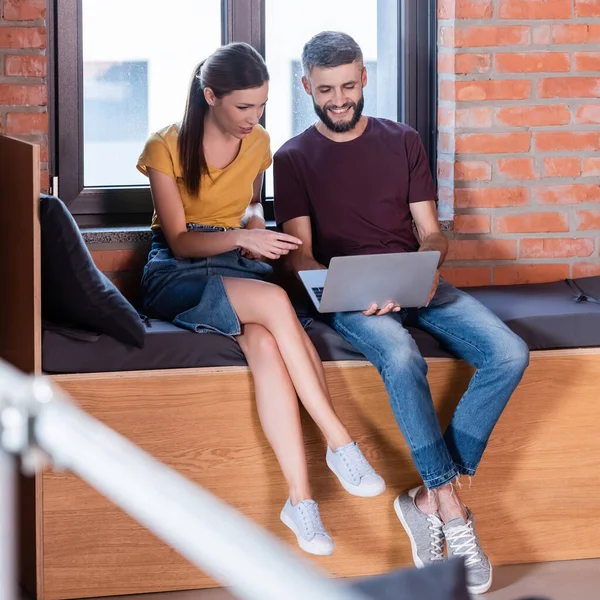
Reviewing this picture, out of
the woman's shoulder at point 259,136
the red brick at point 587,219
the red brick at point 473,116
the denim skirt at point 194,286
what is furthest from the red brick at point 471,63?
the denim skirt at point 194,286

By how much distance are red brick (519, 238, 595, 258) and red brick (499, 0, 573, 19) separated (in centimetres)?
65

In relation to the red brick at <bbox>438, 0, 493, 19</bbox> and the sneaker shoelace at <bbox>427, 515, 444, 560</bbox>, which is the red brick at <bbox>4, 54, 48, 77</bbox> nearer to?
the red brick at <bbox>438, 0, 493, 19</bbox>

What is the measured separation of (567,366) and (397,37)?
121 cm

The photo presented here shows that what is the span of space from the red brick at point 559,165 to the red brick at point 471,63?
34cm

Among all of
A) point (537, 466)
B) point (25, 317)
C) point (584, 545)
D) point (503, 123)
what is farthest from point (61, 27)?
point (584, 545)

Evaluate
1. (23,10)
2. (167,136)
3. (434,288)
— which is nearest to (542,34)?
(434,288)

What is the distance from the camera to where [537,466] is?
2.41 m

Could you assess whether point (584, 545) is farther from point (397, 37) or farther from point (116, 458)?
point (116, 458)

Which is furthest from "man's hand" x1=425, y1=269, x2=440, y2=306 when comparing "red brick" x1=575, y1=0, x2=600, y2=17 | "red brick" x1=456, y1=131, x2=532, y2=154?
"red brick" x1=575, y1=0, x2=600, y2=17

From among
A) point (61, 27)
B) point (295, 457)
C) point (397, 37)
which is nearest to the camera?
point (295, 457)

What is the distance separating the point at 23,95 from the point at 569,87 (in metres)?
1.56

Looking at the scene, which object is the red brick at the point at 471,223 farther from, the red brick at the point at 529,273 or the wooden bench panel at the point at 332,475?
the wooden bench panel at the point at 332,475

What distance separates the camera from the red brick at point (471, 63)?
2.87 metres

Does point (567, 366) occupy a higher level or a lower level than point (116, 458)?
lower
